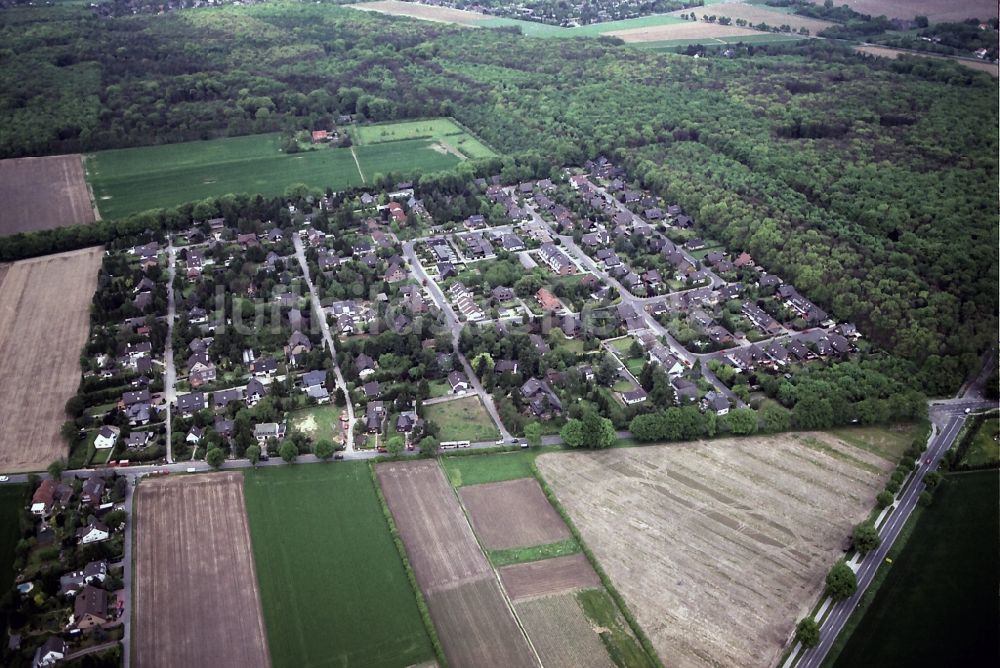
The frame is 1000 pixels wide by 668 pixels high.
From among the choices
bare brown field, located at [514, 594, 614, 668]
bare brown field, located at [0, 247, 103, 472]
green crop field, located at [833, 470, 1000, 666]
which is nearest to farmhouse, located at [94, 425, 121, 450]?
bare brown field, located at [0, 247, 103, 472]

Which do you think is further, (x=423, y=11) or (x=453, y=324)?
(x=423, y=11)

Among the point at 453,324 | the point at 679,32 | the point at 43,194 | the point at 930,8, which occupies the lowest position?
the point at 453,324

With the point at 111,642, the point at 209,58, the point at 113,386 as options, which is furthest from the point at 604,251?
the point at 209,58

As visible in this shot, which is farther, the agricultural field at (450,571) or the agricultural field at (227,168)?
the agricultural field at (227,168)

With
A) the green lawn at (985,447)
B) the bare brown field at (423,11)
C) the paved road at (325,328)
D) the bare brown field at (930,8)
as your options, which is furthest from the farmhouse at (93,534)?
the bare brown field at (930,8)

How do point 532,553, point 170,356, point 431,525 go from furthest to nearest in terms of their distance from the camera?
point 170,356 < point 431,525 < point 532,553

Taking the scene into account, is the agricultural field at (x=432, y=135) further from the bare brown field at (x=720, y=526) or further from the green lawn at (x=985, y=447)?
the green lawn at (x=985, y=447)

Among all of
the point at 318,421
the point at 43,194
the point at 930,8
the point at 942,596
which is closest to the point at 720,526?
the point at 942,596

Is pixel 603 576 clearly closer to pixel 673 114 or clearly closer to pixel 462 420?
pixel 462 420
